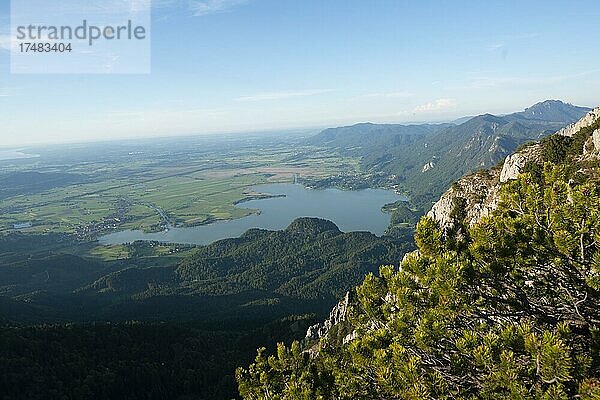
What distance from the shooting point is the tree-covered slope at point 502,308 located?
702 cm

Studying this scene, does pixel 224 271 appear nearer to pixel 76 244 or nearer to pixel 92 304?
pixel 92 304

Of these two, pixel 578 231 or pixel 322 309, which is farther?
pixel 322 309

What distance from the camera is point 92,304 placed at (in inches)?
4240

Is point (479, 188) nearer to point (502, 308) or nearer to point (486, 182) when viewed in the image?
point (486, 182)

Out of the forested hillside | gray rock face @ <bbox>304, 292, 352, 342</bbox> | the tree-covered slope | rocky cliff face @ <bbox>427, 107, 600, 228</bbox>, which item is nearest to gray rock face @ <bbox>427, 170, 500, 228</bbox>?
rocky cliff face @ <bbox>427, 107, 600, 228</bbox>

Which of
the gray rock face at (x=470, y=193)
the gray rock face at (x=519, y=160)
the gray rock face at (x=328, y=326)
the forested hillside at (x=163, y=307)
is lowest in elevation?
the forested hillside at (x=163, y=307)

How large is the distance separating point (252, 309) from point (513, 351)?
9472cm

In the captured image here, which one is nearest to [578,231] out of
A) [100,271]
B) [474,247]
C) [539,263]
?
[539,263]

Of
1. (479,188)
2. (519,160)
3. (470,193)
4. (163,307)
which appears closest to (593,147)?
(519,160)

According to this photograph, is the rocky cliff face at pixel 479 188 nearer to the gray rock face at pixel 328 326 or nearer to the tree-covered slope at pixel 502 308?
the gray rock face at pixel 328 326

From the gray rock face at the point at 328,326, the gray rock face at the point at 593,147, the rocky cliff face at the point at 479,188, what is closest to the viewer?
the gray rock face at the point at 593,147

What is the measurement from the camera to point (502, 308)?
8812mm

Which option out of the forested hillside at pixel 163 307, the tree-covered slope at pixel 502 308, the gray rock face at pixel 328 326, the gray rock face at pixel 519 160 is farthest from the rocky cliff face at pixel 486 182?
the forested hillside at pixel 163 307

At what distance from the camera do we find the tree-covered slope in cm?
702
